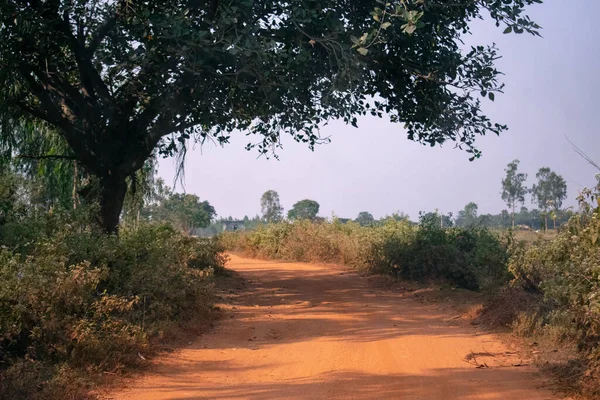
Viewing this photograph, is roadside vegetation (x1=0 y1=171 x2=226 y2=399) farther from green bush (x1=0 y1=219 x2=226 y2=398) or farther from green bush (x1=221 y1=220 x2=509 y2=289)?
green bush (x1=221 y1=220 x2=509 y2=289)

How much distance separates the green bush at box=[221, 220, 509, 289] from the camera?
1266 cm

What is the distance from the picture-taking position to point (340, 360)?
784cm

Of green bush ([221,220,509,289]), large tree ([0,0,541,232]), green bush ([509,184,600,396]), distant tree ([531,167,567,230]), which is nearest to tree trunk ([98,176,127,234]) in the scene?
large tree ([0,0,541,232])

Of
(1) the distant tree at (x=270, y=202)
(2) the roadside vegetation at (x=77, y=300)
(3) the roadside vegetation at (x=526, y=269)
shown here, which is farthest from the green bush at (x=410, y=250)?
(1) the distant tree at (x=270, y=202)

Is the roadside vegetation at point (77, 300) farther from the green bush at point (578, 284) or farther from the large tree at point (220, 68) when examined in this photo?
the green bush at point (578, 284)

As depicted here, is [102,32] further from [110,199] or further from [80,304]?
[80,304]

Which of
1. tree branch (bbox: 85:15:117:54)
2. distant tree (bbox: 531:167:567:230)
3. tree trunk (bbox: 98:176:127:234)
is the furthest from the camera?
distant tree (bbox: 531:167:567:230)

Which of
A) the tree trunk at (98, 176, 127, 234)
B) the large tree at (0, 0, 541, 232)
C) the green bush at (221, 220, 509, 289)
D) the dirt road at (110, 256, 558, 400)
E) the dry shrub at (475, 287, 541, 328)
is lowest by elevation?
the dirt road at (110, 256, 558, 400)

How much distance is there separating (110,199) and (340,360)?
7037 millimetres

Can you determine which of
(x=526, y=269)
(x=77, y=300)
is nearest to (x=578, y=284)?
(x=526, y=269)

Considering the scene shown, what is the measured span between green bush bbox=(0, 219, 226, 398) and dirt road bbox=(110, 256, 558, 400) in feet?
1.95

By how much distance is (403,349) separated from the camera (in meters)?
8.48

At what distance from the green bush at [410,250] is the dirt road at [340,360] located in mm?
1474

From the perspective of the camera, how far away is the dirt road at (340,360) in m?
6.57
